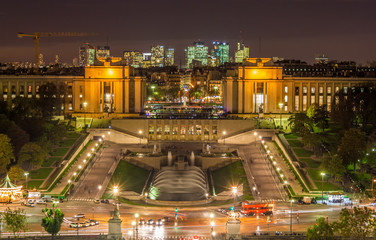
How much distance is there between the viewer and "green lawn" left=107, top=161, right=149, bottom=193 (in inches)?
3767

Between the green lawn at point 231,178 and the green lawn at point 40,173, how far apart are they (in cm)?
2363

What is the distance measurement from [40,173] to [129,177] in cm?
1262

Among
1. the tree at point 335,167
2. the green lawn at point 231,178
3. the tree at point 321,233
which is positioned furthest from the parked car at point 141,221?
the tree at point 335,167

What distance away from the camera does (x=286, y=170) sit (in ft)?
332

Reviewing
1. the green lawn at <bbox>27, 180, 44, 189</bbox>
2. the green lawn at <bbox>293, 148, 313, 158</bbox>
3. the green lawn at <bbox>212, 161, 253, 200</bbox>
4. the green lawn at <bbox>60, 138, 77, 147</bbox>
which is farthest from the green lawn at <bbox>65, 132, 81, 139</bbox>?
the green lawn at <bbox>293, 148, 313, 158</bbox>

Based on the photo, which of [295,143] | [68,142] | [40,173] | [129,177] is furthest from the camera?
[295,143]

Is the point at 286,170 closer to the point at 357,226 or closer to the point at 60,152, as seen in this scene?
the point at 60,152

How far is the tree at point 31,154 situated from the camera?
3767 inches

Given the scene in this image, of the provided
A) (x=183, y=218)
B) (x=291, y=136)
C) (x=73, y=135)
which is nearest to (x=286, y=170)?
(x=291, y=136)

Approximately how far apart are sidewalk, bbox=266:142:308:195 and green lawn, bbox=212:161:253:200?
5.77m

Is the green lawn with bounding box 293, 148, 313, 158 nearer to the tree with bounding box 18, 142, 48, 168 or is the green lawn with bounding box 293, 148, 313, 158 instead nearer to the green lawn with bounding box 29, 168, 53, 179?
the green lawn with bounding box 29, 168, 53, 179

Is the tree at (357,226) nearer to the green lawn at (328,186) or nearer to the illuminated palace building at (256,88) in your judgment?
the green lawn at (328,186)

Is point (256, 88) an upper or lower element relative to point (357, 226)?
upper

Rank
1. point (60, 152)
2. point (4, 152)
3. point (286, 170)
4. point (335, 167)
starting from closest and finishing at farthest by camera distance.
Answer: point (335, 167) < point (4, 152) < point (286, 170) < point (60, 152)
